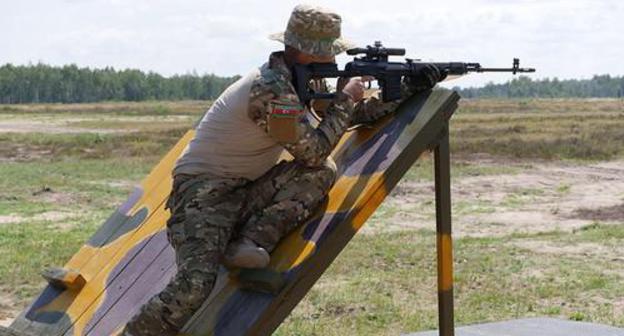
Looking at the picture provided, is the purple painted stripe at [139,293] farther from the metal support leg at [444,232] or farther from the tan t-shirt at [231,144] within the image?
the metal support leg at [444,232]

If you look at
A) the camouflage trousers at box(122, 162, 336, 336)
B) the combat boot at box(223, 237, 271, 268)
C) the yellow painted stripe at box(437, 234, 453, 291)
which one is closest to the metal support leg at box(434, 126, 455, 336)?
the yellow painted stripe at box(437, 234, 453, 291)

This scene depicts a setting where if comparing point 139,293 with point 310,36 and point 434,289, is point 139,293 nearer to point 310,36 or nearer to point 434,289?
point 310,36

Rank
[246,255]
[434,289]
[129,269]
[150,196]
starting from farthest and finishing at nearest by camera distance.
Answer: [434,289], [150,196], [129,269], [246,255]

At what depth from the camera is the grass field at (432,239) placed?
8.85 metres

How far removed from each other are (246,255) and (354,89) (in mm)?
933

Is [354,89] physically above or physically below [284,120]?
above

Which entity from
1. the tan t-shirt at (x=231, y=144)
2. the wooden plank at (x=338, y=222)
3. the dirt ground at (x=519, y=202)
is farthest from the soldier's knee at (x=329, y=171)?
the dirt ground at (x=519, y=202)

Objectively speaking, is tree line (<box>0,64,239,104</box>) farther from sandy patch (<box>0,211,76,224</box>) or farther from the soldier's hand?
the soldier's hand

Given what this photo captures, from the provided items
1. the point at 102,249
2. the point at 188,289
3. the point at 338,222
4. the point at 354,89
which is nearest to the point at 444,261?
the point at 338,222

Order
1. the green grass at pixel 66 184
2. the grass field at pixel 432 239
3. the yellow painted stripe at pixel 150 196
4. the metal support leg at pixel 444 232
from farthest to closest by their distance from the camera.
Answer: the green grass at pixel 66 184, the grass field at pixel 432 239, the yellow painted stripe at pixel 150 196, the metal support leg at pixel 444 232

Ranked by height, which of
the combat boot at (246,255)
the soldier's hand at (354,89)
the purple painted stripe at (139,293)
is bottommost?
Answer: the purple painted stripe at (139,293)

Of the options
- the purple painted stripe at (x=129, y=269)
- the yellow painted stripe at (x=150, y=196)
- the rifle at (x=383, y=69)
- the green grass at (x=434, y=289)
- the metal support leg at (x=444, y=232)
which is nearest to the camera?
the rifle at (x=383, y=69)

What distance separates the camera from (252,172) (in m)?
4.70

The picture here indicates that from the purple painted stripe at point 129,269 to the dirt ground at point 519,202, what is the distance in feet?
28.3
